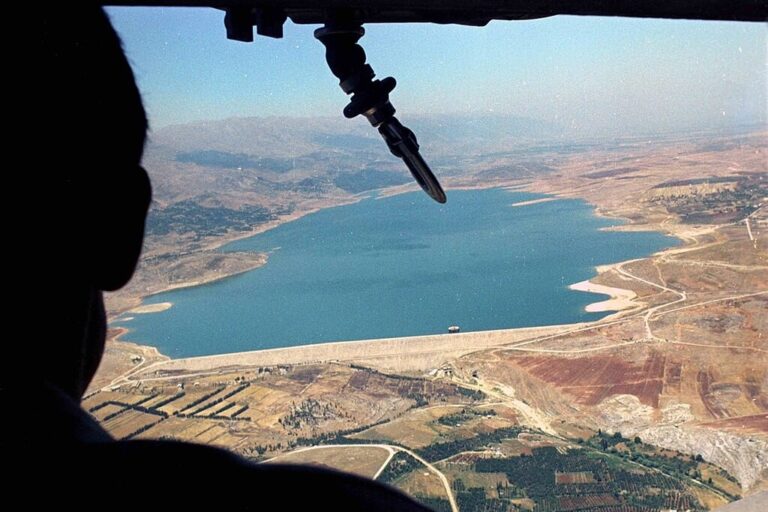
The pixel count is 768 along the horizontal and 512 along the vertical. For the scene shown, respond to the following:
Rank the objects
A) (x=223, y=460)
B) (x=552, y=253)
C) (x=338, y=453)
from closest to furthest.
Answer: (x=223, y=460), (x=338, y=453), (x=552, y=253)

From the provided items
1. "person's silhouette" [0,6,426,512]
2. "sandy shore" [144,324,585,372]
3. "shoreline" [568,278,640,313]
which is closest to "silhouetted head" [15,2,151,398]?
"person's silhouette" [0,6,426,512]

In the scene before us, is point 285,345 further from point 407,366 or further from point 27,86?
point 27,86

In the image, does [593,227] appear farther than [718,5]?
Yes

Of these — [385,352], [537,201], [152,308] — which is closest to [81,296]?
[385,352]

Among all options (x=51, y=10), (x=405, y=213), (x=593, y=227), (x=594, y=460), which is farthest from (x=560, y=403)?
(x=405, y=213)

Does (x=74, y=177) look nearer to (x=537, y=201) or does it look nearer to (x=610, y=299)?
(x=610, y=299)

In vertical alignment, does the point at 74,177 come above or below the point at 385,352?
above

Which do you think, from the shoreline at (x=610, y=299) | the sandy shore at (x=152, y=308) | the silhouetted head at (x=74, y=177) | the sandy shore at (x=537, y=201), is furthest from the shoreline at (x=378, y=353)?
the sandy shore at (x=537, y=201)
